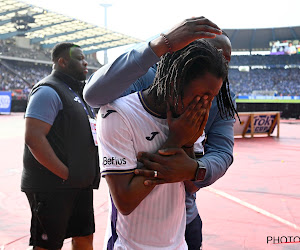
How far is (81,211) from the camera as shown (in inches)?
106

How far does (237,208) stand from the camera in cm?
508

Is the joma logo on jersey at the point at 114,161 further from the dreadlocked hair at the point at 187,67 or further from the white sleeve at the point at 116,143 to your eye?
the dreadlocked hair at the point at 187,67

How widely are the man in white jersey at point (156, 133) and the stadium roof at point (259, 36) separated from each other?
6030cm

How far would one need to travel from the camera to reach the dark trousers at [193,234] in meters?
1.92

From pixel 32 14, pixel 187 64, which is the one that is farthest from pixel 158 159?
pixel 32 14

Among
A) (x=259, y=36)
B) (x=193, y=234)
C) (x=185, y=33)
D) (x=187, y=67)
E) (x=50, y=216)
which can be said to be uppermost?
(x=185, y=33)

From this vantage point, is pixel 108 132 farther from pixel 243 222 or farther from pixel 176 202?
pixel 243 222

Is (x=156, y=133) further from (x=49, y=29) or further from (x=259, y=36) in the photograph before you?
(x=259, y=36)

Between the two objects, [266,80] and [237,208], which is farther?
[266,80]

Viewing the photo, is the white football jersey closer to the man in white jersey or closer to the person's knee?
the man in white jersey

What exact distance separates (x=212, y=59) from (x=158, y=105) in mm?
276

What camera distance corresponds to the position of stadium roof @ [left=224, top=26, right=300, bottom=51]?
59344 millimetres

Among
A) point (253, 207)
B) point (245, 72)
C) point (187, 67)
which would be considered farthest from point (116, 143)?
point (245, 72)

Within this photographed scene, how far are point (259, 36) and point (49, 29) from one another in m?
36.7
